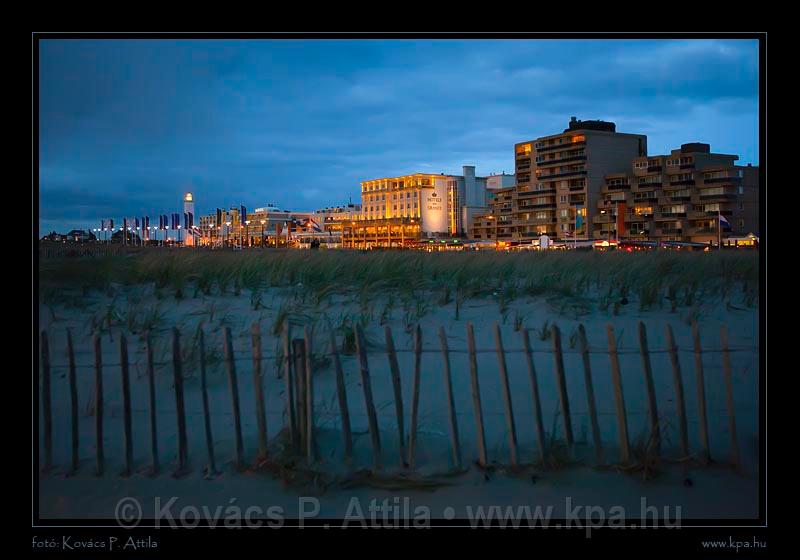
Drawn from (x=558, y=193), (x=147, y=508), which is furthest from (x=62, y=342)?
(x=558, y=193)

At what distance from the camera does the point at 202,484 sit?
14.8 ft

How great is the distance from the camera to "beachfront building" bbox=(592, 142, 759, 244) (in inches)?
2347

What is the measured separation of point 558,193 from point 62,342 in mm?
77395

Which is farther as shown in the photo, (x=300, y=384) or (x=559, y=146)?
(x=559, y=146)

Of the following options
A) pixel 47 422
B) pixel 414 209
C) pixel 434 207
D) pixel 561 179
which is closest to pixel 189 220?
pixel 47 422

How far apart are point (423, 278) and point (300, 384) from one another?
6.42 meters

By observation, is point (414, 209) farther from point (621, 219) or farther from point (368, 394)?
point (368, 394)

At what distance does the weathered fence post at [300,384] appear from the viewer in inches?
178

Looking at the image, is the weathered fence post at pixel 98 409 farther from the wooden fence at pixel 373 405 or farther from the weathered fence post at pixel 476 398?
the weathered fence post at pixel 476 398

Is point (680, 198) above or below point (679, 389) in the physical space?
above

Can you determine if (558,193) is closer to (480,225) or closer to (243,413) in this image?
(480,225)

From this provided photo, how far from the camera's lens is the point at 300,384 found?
15.0ft

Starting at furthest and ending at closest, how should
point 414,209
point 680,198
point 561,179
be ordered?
point 561,179, point 680,198, point 414,209

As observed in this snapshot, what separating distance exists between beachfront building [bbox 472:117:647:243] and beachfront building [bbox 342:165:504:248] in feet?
21.1
